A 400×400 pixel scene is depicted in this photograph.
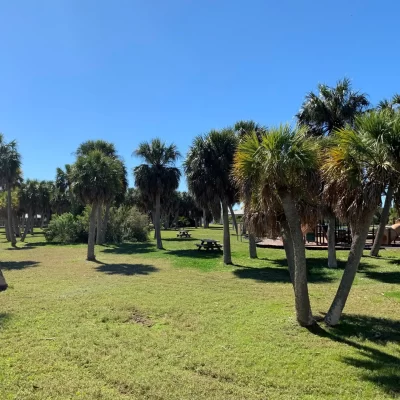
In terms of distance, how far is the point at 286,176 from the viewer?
7.21 metres

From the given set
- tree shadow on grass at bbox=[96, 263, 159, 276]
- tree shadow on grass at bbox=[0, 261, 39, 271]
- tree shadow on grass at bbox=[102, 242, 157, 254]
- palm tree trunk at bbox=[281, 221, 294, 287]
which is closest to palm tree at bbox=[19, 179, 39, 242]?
tree shadow on grass at bbox=[102, 242, 157, 254]

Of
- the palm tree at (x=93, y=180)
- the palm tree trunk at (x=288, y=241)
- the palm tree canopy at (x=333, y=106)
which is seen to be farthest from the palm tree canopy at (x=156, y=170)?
the palm tree trunk at (x=288, y=241)

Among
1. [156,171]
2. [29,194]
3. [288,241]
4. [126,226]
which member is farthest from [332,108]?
[29,194]

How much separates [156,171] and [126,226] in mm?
9534

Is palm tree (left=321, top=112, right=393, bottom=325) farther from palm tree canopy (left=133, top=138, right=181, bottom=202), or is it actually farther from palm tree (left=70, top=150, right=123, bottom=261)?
palm tree canopy (left=133, top=138, right=181, bottom=202)

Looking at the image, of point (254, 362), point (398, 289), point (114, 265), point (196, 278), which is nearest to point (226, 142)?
point (196, 278)

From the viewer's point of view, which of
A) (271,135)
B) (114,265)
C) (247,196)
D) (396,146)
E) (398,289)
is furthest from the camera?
(114,265)

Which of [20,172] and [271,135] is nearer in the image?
[271,135]

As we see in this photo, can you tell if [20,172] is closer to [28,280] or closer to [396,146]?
[28,280]

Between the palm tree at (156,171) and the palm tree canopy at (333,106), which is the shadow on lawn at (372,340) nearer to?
the palm tree canopy at (333,106)

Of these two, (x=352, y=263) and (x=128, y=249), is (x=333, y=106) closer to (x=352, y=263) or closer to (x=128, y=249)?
(x=352, y=263)

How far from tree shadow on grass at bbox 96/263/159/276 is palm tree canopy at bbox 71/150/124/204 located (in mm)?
3871

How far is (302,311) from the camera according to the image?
7621 millimetres

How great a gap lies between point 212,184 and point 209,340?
11504mm
